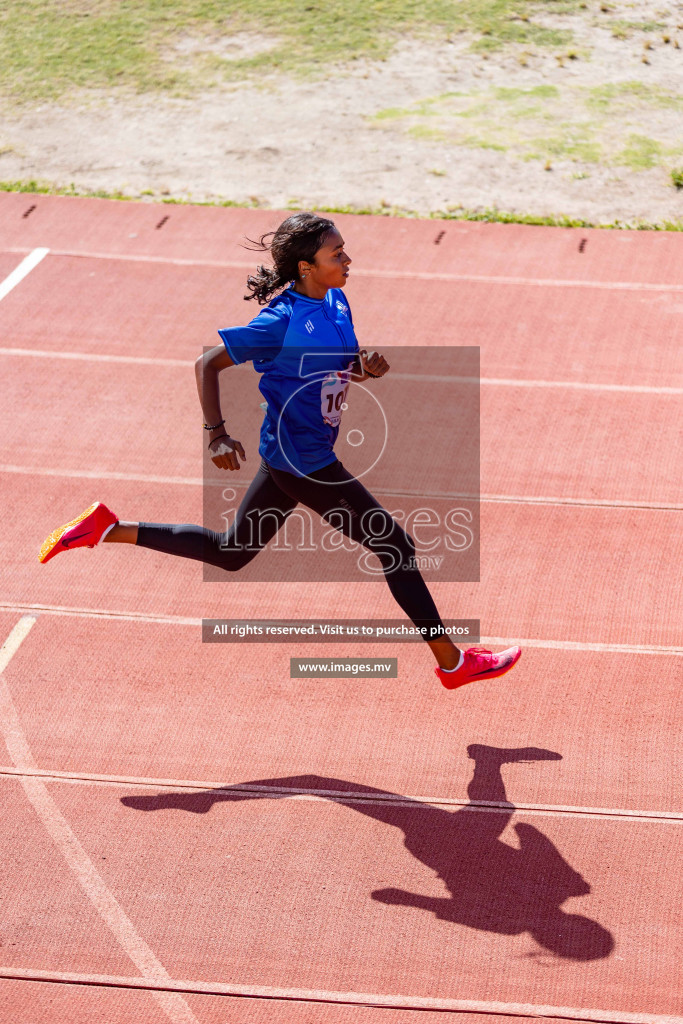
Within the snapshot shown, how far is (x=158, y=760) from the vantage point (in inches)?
192

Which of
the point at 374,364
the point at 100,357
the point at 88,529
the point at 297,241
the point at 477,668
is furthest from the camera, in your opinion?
the point at 100,357

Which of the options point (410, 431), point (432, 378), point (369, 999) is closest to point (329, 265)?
point (369, 999)

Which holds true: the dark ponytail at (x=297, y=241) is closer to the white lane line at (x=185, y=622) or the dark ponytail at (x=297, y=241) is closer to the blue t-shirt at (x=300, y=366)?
the blue t-shirt at (x=300, y=366)

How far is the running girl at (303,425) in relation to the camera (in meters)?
4.39

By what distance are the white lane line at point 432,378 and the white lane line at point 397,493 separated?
4.26 ft

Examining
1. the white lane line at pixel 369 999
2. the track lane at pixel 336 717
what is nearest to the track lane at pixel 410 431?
the track lane at pixel 336 717

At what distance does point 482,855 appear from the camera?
441 centimetres

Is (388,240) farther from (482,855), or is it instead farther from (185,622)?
(482,855)

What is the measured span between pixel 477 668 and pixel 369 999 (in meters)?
1.47

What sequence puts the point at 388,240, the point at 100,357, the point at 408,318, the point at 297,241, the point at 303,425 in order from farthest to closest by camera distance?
the point at 388,240 < the point at 408,318 < the point at 100,357 < the point at 303,425 < the point at 297,241

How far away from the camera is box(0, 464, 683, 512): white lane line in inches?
252

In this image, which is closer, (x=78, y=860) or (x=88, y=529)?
(x=78, y=860)

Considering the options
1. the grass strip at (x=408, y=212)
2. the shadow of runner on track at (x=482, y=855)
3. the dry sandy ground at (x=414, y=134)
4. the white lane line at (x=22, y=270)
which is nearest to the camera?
the shadow of runner on track at (x=482, y=855)

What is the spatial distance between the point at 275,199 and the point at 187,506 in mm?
4919
